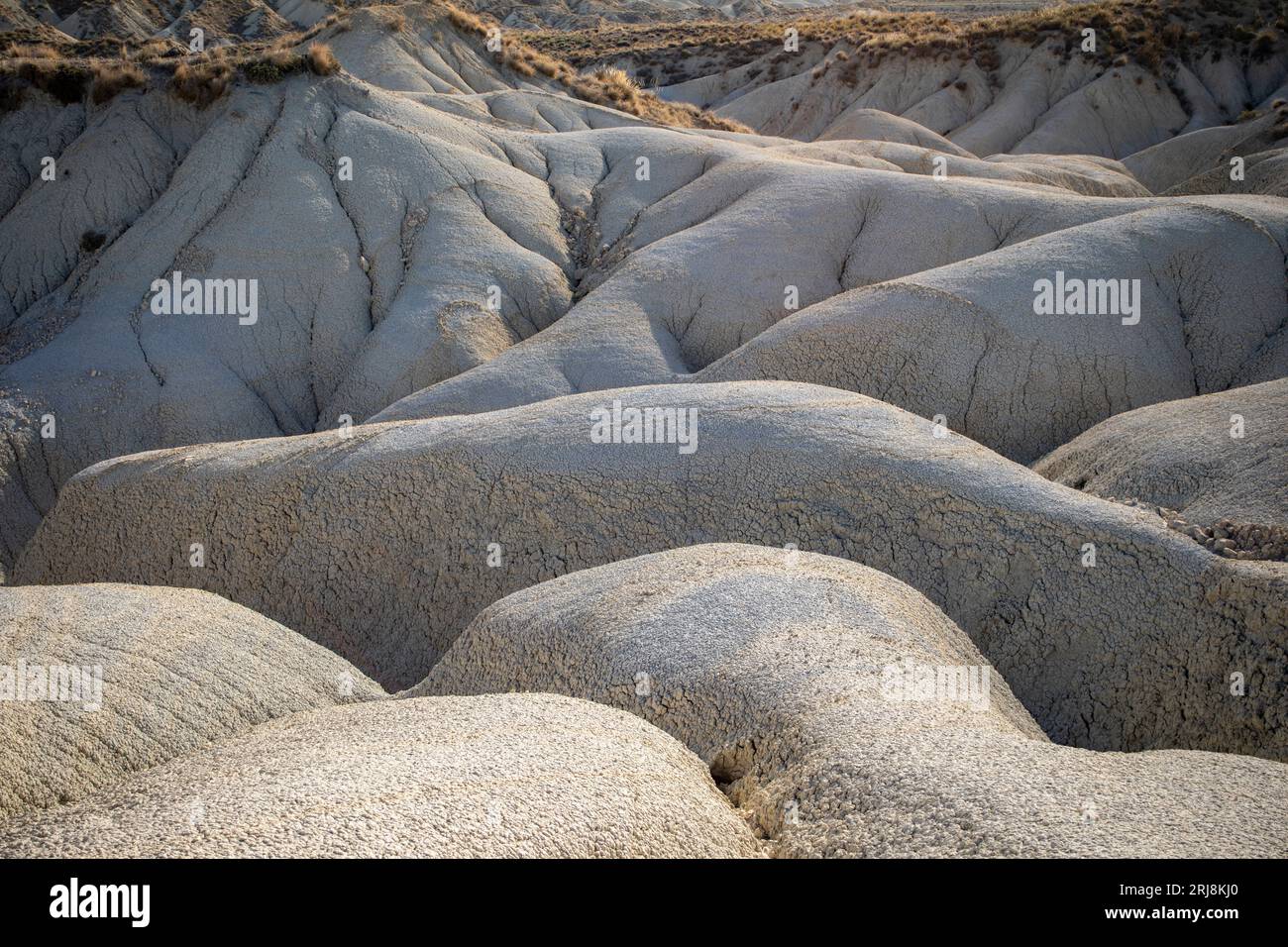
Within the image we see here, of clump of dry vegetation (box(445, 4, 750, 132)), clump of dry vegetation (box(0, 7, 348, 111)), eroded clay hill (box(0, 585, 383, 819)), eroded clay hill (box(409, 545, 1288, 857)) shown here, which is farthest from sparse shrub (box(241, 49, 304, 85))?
eroded clay hill (box(409, 545, 1288, 857))

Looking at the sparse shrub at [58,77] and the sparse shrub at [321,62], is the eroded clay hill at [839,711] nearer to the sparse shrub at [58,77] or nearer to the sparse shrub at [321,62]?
the sparse shrub at [321,62]

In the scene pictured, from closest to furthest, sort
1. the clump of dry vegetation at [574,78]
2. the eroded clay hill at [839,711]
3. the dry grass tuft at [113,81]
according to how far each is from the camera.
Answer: the eroded clay hill at [839,711]
the dry grass tuft at [113,81]
the clump of dry vegetation at [574,78]

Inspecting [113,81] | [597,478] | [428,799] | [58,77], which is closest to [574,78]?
[113,81]

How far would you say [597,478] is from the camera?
28.6 feet

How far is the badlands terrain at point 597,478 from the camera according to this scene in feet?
13.8

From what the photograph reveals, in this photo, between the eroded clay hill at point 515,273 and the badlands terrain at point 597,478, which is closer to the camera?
the badlands terrain at point 597,478

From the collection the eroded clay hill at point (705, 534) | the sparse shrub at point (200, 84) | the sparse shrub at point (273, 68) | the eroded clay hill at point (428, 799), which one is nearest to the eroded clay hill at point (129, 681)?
the eroded clay hill at point (428, 799)

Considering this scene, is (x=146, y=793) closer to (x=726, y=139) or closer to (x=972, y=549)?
(x=972, y=549)

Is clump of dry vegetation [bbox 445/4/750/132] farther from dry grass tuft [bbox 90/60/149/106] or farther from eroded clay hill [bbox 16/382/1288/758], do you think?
eroded clay hill [bbox 16/382/1288/758]

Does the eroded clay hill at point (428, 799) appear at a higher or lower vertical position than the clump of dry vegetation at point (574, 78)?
lower

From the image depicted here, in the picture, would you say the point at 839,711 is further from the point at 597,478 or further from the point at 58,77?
the point at 58,77

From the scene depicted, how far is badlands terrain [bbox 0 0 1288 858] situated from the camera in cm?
422

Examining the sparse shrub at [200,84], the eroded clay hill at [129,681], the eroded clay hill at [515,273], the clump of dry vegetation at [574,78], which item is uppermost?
the clump of dry vegetation at [574,78]

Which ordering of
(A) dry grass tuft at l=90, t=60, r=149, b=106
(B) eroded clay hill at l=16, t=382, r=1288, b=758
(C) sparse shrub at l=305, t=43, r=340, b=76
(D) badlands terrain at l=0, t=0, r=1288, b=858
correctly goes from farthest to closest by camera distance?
(C) sparse shrub at l=305, t=43, r=340, b=76
(A) dry grass tuft at l=90, t=60, r=149, b=106
(B) eroded clay hill at l=16, t=382, r=1288, b=758
(D) badlands terrain at l=0, t=0, r=1288, b=858
